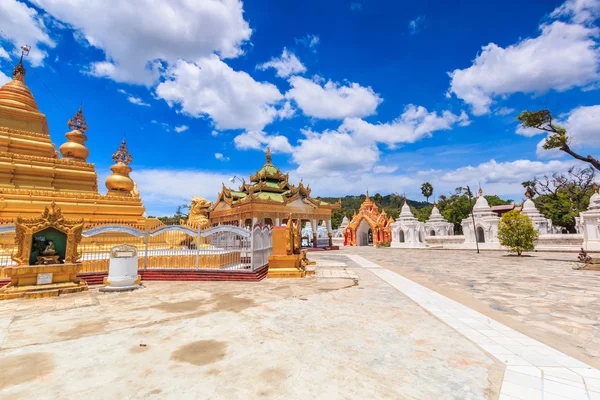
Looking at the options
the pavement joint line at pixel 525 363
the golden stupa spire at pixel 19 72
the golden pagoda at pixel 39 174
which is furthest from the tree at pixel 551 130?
the golden stupa spire at pixel 19 72

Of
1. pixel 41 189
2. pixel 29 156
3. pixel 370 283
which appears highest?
pixel 29 156

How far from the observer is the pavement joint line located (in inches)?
110

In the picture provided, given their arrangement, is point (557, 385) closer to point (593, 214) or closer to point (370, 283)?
point (370, 283)

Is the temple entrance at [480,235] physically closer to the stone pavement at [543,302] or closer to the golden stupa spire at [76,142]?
the stone pavement at [543,302]

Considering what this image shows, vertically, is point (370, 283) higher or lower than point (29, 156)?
lower

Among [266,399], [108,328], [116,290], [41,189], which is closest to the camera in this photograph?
[266,399]

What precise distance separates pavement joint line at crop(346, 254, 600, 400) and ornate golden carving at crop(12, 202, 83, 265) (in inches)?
406

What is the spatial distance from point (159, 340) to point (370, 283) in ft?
22.7

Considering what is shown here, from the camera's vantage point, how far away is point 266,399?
2.65 meters

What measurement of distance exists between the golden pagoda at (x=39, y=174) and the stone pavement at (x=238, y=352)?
30.1 ft

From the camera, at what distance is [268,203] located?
84.3ft

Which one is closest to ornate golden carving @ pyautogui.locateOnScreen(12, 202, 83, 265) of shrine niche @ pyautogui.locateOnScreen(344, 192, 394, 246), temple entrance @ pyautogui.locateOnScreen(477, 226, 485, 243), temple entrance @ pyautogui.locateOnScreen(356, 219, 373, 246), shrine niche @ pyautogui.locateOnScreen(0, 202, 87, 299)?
shrine niche @ pyautogui.locateOnScreen(0, 202, 87, 299)

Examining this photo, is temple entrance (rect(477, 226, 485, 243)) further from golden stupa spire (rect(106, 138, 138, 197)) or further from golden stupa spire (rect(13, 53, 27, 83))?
golden stupa spire (rect(13, 53, 27, 83))

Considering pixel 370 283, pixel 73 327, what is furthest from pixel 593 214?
pixel 73 327
